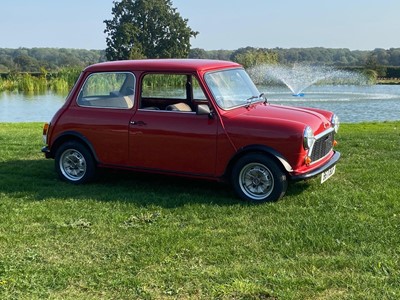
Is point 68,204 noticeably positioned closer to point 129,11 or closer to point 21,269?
point 21,269

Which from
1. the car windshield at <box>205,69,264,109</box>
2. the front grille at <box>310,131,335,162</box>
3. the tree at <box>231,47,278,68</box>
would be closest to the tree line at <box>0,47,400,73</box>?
the tree at <box>231,47,278,68</box>

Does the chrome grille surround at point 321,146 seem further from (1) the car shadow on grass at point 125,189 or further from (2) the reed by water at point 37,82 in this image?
(2) the reed by water at point 37,82

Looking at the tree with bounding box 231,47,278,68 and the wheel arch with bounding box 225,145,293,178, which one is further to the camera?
the tree with bounding box 231,47,278,68

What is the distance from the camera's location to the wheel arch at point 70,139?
7160 mm

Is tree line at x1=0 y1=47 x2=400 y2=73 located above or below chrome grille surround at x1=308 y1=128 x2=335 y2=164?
above

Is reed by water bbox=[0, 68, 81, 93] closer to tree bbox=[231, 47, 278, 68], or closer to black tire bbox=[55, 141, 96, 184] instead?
tree bbox=[231, 47, 278, 68]

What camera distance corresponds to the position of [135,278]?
410cm

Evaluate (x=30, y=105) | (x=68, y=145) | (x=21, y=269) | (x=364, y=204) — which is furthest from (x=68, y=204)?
(x=30, y=105)

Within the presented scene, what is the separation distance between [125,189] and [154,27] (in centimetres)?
7036

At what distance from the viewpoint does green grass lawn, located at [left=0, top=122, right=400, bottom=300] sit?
393cm

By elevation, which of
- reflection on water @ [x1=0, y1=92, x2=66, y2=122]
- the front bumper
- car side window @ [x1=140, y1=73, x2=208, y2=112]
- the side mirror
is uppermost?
car side window @ [x1=140, y1=73, x2=208, y2=112]

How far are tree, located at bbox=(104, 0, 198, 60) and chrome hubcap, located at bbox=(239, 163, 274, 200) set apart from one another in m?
67.3

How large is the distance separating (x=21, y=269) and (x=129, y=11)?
75276 mm

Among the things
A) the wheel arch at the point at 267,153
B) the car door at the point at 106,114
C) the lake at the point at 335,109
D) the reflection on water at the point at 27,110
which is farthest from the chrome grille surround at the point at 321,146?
the reflection on water at the point at 27,110
